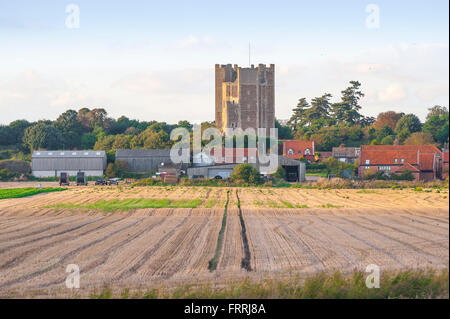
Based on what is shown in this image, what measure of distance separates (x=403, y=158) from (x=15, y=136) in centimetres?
8084

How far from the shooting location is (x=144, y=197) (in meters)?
37.9

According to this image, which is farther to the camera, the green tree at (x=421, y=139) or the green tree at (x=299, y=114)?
the green tree at (x=299, y=114)

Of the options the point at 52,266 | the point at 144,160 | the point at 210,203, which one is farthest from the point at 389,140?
the point at 144,160

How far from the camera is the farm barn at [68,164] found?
6688 cm

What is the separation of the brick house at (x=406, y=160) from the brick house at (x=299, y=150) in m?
22.2

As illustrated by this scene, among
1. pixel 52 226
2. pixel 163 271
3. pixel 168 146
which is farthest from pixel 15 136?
pixel 163 271

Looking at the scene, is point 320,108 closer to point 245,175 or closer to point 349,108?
point 245,175

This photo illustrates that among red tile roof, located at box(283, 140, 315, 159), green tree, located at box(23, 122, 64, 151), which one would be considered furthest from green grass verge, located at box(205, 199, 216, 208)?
green tree, located at box(23, 122, 64, 151)

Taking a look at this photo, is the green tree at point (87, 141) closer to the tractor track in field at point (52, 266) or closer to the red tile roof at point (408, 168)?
the red tile roof at point (408, 168)

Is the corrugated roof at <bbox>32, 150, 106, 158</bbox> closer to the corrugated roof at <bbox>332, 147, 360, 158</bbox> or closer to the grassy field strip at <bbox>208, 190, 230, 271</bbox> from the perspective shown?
the corrugated roof at <bbox>332, 147, 360, 158</bbox>

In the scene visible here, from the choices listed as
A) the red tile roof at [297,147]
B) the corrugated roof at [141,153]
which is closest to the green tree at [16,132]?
the corrugated roof at [141,153]

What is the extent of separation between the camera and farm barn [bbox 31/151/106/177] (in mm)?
66875
